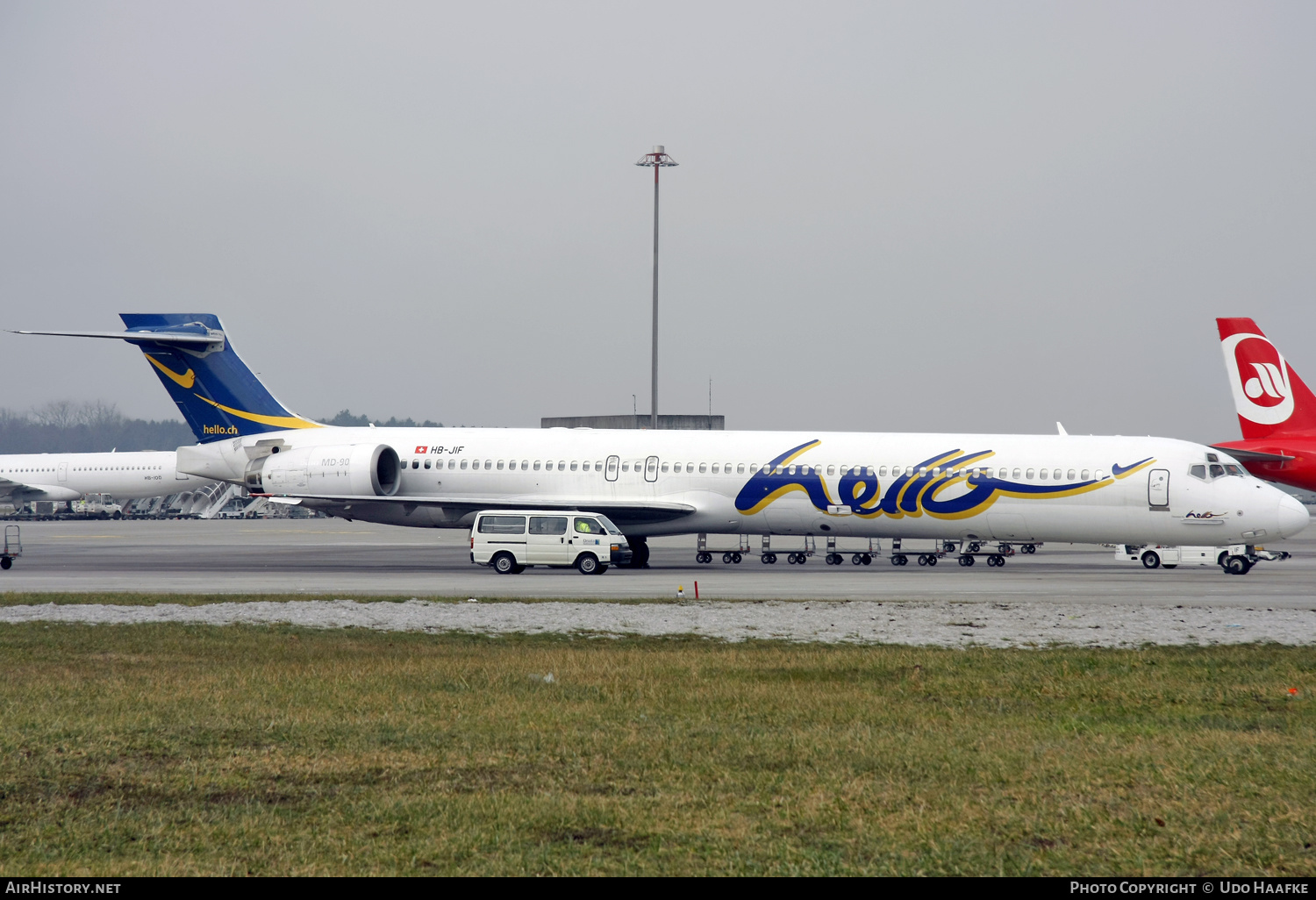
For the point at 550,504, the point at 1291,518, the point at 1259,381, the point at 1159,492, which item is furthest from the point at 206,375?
the point at 1259,381

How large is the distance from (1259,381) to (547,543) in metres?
27.8

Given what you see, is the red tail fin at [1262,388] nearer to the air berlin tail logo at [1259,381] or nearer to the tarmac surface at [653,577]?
the air berlin tail logo at [1259,381]

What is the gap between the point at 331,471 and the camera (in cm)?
3744

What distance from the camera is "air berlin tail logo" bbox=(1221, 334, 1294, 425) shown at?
4291 cm

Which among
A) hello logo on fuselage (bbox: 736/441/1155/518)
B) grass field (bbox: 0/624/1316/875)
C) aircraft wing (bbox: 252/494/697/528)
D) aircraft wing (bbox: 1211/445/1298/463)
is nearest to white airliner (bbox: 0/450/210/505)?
aircraft wing (bbox: 252/494/697/528)

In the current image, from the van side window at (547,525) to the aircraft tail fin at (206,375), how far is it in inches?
492

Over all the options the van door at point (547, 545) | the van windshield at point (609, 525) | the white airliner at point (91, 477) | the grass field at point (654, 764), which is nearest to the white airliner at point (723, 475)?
the van windshield at point (609, 525)

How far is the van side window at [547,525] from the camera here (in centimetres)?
3234

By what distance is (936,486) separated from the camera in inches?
1309

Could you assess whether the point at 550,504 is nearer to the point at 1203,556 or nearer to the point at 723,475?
the point at 723,475

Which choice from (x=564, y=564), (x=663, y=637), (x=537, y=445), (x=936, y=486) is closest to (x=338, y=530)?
(x=537, y=445)
